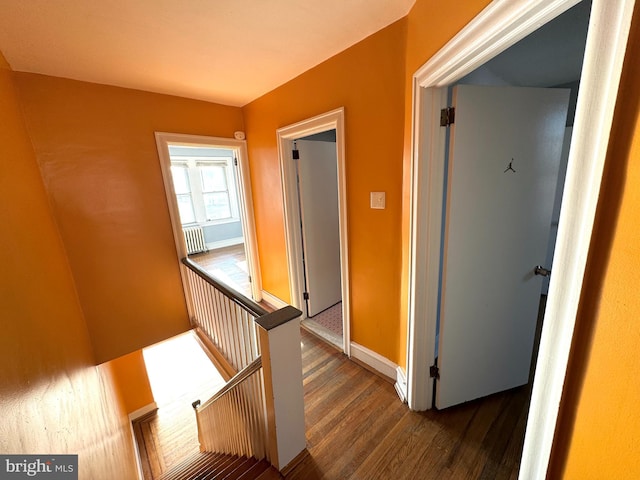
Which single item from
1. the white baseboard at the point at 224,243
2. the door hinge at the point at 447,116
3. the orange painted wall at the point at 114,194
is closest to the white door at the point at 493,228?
the door hinge at the point at 447,116

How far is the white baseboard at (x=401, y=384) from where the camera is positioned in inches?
66.0

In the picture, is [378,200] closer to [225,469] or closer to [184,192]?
[225,469]

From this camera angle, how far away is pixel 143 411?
291 cm

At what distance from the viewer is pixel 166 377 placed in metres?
3.56

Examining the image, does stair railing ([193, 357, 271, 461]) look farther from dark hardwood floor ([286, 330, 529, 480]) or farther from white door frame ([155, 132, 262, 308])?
white door frame ([155, 132, 262, 308])

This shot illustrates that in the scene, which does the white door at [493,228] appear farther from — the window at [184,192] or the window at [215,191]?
the window at [215,191]

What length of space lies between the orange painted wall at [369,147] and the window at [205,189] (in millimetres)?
4312

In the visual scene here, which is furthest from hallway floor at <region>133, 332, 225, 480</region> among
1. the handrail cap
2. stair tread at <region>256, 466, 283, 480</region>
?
the handrail cap

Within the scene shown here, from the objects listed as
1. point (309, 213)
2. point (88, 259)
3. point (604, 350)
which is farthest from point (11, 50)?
point (604, 350)

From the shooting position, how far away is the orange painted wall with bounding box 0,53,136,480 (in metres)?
0.81

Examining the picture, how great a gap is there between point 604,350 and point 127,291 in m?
2.98

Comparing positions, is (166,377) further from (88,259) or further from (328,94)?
(328,94)

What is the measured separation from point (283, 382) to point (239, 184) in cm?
241

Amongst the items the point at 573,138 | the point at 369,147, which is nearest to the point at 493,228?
the point at 369,147
